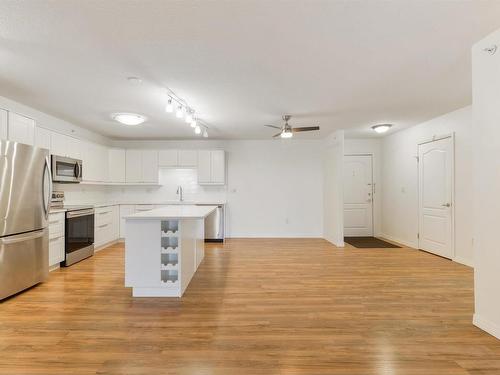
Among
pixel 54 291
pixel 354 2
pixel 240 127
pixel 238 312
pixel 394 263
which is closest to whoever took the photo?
pixel 354 2

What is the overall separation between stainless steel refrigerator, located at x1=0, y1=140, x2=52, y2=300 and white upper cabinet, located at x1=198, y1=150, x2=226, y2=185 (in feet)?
10.6

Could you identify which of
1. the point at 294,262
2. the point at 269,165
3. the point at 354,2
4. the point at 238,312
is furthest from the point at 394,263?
the point at 354,2

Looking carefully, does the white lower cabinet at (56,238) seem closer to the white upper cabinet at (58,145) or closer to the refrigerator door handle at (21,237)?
the refrigerator door handle at (21,237)

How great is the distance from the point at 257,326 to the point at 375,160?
5.73m

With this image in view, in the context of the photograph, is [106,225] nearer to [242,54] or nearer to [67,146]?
[67,146]

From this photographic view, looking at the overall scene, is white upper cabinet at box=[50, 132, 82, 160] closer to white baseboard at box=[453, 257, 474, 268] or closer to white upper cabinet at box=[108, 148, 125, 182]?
white upper cabinet at box=[108, 148, 125, 182]

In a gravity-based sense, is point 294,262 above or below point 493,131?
below

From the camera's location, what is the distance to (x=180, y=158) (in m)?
6.33

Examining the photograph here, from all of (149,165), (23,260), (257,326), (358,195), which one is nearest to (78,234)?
(23,260)

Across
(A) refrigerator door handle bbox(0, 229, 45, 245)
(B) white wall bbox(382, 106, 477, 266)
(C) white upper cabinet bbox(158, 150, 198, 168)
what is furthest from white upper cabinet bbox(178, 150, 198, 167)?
(B) white wall bbox(382, 106, 477, 266)

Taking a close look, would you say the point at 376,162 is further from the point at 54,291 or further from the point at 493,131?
the point at 54,291

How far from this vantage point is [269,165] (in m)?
6.73

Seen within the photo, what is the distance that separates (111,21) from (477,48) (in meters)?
2.99

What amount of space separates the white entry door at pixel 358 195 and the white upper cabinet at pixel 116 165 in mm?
5446
